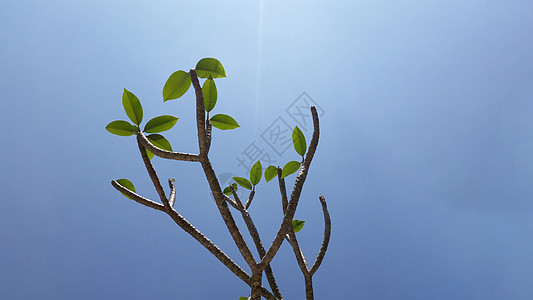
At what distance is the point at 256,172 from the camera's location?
140 cm

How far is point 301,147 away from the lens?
117 centimetres

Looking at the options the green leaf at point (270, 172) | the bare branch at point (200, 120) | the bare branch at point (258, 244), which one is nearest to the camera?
the bare branch at point (200, 120)

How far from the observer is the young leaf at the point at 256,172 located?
54.9 inches

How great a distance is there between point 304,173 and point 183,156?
376 mm

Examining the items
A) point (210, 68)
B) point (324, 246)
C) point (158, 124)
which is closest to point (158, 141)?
point (158, 124)

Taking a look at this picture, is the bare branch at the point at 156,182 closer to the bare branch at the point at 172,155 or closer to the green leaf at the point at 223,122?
the bare branch at the point at 172,155

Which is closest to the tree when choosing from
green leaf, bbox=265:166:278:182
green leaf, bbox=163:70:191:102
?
green leaf, bbox=163:70:191:102

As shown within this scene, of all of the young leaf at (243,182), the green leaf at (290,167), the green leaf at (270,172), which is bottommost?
the young leaf at (243,182)

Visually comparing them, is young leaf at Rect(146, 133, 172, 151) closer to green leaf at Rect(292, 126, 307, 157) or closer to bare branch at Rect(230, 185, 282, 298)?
bare branch at Rect(230, 185, 282, 298)

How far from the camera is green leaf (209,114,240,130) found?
1.10 metres

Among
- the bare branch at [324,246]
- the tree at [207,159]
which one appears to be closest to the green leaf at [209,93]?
the tree at [207,159]

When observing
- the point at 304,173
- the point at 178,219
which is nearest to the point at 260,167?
the point at 304,173

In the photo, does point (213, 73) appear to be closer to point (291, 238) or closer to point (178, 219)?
point (178, 219)

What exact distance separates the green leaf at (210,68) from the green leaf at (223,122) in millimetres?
138
